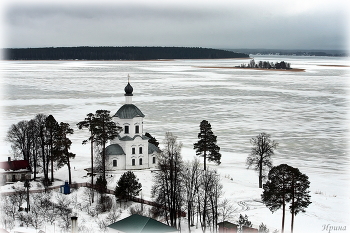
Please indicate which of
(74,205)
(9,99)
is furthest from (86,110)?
(74,205)

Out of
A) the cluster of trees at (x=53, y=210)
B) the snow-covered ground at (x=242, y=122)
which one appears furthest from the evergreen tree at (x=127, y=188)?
the snow-covered ground at (x=242, y=122)

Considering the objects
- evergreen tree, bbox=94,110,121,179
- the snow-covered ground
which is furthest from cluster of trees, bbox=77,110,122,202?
the snow-covered ground

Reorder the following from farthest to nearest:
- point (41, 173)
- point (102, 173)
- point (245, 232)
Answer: point (41, 173) → point (102, 173) → point (245, 232)

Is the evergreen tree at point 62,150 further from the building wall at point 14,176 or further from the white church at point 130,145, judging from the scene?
the white church at point 130,145

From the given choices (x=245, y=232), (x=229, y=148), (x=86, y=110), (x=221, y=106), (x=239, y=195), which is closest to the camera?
(x=245, y=232)

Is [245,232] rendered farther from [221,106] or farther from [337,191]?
[221,106]

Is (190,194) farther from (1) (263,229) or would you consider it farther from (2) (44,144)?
(2) (44,144)
